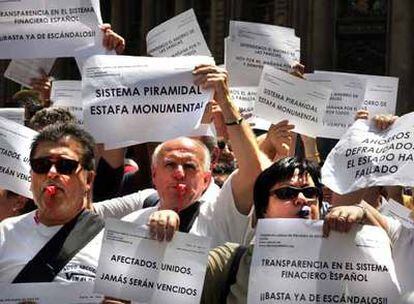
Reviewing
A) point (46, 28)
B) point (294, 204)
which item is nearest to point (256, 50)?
point (46, 28)

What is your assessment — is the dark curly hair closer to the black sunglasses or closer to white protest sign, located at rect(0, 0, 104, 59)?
the black sunglasses

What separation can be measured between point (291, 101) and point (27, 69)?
2.05m

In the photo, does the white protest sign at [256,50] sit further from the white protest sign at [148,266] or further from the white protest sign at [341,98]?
the white protest sign at [148,266]

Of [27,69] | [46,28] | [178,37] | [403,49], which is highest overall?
[46,28]

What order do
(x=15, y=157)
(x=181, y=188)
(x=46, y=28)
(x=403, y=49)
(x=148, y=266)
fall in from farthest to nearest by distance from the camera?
(x=403, y=49)
(x=46, y=28)
(x=15, y=157)
(x=181, y=188)
(x=148, y=266)

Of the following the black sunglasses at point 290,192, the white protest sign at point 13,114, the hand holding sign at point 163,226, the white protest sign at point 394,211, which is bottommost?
the white protest sign at point 394,211

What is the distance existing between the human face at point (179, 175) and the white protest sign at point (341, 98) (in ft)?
6.76

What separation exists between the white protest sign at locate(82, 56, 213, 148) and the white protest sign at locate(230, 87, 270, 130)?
1.68 m

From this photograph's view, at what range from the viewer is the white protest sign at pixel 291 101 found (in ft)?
18.0

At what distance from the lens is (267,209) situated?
11.8ft

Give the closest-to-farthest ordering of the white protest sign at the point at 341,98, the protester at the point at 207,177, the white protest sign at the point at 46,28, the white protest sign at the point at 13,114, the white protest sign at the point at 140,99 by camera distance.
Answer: the protester at the point at 207,177, the white protest sign at the point at 140,99, the white protest sign at the point at 46,28, the white protest sign at the point at 13,114, the white protest sign at the point at 341,98

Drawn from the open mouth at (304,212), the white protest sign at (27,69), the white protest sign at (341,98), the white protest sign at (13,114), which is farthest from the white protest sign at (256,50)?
the open mouth at (304,212)

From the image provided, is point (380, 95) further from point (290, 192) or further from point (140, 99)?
point (290, 192)

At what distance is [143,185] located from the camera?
5.59 metres
